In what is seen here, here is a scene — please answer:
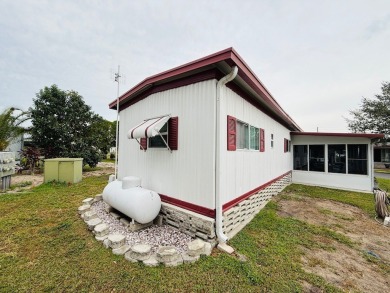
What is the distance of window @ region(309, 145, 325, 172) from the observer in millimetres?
10625

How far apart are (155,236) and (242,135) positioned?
11.0 ft

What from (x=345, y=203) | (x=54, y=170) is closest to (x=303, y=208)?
(x=345, y=203)

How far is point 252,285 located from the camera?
2.46 meters

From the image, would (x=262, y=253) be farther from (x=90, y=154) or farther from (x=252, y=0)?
(x=90, y=154)

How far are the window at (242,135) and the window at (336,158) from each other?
27.8ft

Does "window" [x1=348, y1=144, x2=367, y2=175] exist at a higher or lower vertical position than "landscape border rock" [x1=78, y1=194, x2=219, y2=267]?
higher

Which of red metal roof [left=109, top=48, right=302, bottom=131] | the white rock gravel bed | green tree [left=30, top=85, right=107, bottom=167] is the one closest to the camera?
red metal roof [left=109, top=48, right=302, bottom=131]

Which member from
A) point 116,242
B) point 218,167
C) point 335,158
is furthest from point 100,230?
point 335,158

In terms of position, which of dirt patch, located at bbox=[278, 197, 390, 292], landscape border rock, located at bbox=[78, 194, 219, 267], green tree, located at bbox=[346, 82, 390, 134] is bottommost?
dirt patch, located at bbox=[278, 197, 390, 292]

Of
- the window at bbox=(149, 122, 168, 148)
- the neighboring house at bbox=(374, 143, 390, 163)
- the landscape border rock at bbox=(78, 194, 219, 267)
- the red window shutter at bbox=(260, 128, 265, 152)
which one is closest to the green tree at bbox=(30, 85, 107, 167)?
the window at bbox=(149, 122, 168, 148)

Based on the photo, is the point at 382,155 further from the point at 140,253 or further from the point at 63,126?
the point at 63,126

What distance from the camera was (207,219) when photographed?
11.5 ft

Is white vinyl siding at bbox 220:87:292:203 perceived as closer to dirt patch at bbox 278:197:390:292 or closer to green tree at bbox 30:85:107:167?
dirt patch at bbox 278:197:390:292

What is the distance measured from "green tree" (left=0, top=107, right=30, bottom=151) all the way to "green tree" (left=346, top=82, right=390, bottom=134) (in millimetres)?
40204
